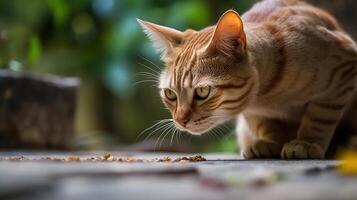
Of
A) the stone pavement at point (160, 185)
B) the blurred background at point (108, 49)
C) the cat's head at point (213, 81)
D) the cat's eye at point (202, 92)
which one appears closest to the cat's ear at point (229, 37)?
the cat's head at point (213, 81)

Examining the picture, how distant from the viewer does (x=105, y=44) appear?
5.21 meters

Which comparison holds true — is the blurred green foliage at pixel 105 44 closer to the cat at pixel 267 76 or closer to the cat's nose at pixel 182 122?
the cat at pixel 267 76

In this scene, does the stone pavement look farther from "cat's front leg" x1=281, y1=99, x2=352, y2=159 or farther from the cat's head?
"cat's front leg" x1=281, y1=99, x2=352, y2=159

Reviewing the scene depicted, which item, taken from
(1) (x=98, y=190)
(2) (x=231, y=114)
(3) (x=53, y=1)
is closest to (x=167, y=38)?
(2) (x=231, y=114)

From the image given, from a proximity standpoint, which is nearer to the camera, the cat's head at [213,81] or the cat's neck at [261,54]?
the cat's head at [213,81]

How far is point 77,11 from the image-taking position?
5.16 m

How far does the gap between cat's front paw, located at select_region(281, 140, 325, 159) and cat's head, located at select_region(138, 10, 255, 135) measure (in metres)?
0.24

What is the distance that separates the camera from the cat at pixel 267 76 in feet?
6.73

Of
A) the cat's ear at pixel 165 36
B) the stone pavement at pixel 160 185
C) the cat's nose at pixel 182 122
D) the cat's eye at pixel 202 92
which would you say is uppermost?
the cat's ear at pixel 165 36

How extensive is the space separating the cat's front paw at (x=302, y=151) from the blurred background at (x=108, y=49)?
73.3 inches

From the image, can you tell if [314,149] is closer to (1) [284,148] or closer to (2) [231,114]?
(1) [284,148]

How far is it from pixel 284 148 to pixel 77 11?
3389 mm

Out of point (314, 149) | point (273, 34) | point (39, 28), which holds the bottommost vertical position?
point (314, 149)

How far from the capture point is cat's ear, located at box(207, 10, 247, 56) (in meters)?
1.97
